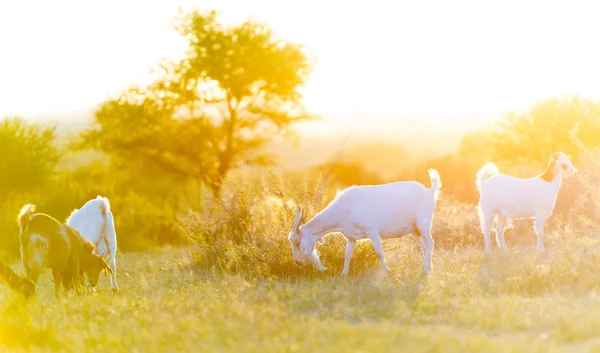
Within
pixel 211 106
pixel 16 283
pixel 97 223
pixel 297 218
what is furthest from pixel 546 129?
pixel 16 283

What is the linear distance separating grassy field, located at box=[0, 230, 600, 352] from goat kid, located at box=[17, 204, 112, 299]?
1.65ft

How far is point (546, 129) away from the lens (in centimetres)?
2894

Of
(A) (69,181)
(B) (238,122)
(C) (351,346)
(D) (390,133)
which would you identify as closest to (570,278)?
(C) (351,346)

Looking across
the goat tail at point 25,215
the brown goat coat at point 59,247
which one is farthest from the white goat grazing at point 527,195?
the goat tail at point 25,215

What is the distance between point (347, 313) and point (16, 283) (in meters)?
Result: 4.37

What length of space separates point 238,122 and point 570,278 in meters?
24.9

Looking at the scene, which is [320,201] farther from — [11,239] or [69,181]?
[69,181]

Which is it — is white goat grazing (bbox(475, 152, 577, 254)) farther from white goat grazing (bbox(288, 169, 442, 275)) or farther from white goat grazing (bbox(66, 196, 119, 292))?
white goat grazing (bbox(66, 196, 119, 292))

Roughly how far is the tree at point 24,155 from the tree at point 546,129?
18.1 metres

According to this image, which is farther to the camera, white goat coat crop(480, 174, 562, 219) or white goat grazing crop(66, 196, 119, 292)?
white goat coat crop(480, 174, 562, 219)

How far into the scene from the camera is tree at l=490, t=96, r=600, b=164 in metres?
27.9

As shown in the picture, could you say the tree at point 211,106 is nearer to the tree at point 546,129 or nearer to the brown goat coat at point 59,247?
the tree at point 546,129

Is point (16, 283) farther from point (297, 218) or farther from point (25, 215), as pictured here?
point (297, 218)

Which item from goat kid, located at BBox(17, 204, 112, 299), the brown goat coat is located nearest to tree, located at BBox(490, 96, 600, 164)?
the brown goat coat
